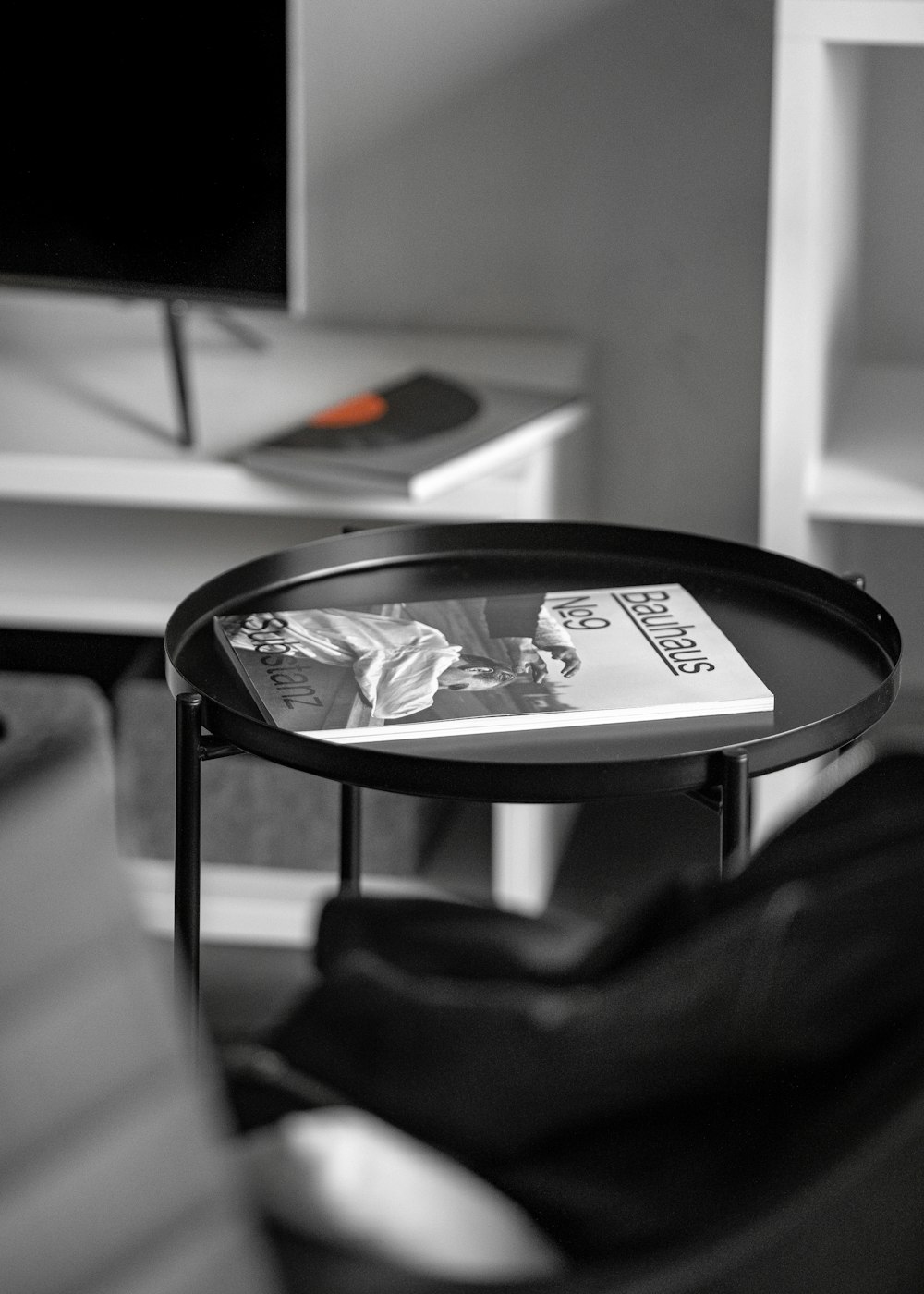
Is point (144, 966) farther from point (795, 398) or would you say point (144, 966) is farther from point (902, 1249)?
point (795, 398)

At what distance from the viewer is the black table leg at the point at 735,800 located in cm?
92

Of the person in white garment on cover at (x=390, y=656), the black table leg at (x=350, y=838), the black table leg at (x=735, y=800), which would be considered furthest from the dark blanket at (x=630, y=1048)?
the black table leg at (x=350, y=838)

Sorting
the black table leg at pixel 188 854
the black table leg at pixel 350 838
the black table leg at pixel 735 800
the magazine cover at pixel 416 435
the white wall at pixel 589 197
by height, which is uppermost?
the white wall at pixel 589 197

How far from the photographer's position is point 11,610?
1737 millimetres

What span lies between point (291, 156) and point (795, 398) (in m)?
0.54

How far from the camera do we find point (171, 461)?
1.66m

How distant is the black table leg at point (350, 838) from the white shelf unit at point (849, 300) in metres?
0.50

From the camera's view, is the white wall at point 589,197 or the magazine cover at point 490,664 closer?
the magazine cover at point 490,664

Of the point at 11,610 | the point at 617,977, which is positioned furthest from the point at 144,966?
the point at 11,610

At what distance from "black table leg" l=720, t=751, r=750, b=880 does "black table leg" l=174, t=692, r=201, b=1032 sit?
0.31 m

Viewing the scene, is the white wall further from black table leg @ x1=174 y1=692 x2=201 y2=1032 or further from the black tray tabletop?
black table leg @ x1=174 y1=692 x2=201 y2=1032

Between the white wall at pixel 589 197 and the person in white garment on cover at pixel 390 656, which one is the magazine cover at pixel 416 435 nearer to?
the white wall at pixel 589 197

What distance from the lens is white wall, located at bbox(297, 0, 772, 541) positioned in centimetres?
190

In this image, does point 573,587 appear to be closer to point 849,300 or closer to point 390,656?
point 390,656
